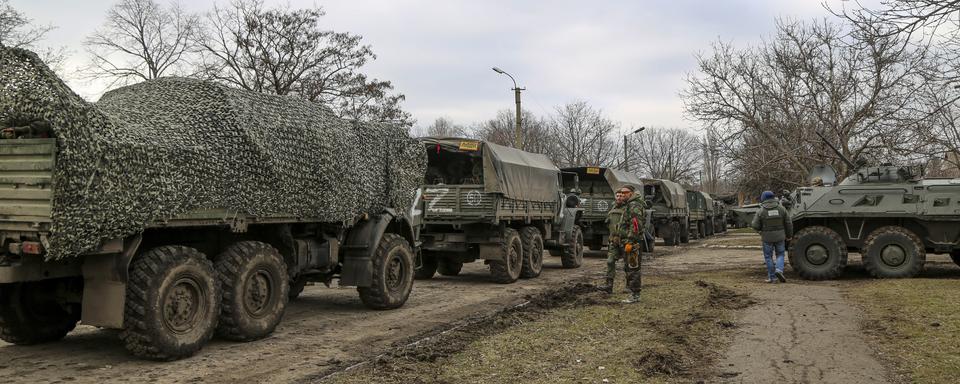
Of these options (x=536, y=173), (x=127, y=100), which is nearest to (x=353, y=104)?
(x=536, y=173)

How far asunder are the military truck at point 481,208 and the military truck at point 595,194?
215 inches

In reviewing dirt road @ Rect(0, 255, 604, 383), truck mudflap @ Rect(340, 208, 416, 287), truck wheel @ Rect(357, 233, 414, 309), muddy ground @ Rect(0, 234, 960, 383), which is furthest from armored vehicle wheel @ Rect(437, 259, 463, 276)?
truck mudflap @ Rect(340, 208, 416, 287)

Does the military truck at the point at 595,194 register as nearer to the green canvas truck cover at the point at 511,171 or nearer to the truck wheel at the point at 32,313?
the green canvas truck cover at the point at 511,171

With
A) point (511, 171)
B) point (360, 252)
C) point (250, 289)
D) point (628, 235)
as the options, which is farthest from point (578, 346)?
point (511, 171)

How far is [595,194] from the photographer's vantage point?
20.8 metres

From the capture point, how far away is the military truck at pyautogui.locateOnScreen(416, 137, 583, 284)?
1250cm

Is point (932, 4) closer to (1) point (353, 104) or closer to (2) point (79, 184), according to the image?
(2) point (79, 184)

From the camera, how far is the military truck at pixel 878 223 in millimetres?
12406

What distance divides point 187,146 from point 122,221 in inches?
37.7

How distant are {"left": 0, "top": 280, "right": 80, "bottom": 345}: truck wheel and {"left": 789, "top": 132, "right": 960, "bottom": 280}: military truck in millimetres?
11449

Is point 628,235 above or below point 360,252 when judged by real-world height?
above

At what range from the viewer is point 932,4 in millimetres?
8234

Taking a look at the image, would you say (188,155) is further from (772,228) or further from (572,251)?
(572,251)

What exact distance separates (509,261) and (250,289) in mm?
6369
